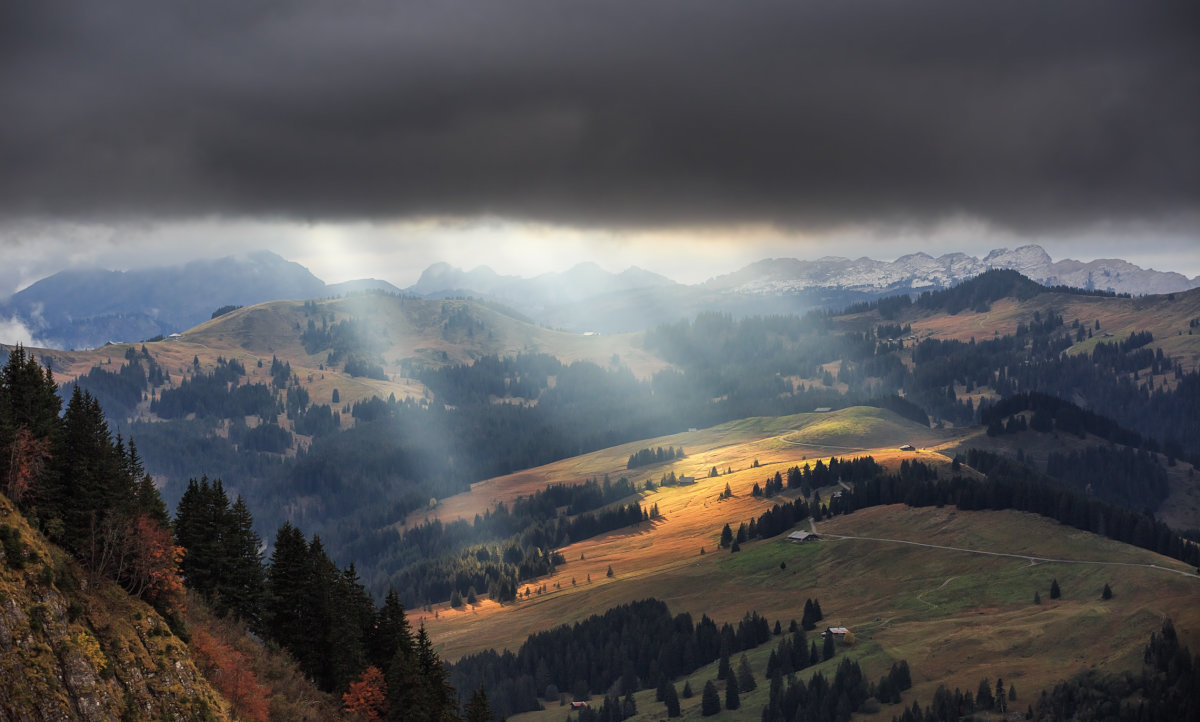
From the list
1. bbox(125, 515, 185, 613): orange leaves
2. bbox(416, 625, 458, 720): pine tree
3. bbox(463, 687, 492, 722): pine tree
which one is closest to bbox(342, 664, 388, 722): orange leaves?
bbox(416, 625, 458, 720): pine tree

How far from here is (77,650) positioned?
173 feet

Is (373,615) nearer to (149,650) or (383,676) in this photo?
(383,676)

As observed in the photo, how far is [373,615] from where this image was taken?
95750 millimetres

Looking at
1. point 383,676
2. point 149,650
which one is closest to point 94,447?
point 149,650

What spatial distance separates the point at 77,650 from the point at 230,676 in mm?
16098

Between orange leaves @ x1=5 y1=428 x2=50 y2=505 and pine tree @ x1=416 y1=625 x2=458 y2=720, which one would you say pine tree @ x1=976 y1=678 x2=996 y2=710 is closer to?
pine tree @ x1=416 y1=625 x2=458 y2=720

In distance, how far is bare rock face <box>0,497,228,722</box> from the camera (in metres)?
49.4

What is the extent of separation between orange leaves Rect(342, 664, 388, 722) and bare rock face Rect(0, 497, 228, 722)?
22233 mm

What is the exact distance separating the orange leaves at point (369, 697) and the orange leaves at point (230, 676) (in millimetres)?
13937

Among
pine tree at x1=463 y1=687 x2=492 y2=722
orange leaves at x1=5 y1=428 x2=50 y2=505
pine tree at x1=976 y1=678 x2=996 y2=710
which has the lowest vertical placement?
pine tree at x1=976 y1=678 x2=996 y2=710

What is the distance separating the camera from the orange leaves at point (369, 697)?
273ft

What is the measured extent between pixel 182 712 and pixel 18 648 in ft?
39.0

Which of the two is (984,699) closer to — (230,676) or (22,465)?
(230,676)

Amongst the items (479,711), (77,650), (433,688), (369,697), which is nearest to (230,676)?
(77,650)
